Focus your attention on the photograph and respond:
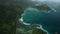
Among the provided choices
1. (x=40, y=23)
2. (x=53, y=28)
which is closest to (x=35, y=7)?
(x=40, y=23)

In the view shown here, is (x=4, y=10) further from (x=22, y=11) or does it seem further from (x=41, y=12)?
(x=41, y=12)

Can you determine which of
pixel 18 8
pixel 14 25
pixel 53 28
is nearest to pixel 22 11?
pixel 18 8

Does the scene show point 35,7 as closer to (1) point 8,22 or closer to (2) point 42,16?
(2) point 42,16

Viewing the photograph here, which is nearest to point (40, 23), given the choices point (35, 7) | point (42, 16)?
point (42, 16)

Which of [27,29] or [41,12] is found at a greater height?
[41,12]

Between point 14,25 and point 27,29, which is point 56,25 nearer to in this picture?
point 27,29

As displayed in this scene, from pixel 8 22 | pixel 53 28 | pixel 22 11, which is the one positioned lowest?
pixel 53 28

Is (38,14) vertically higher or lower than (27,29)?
higher
